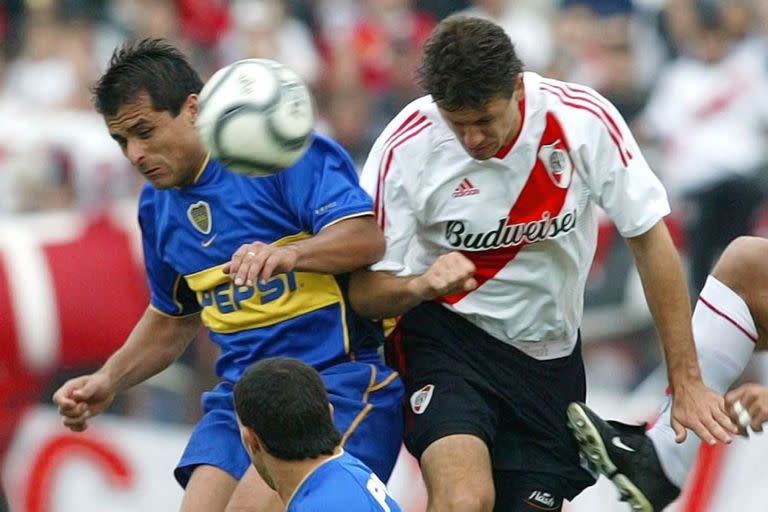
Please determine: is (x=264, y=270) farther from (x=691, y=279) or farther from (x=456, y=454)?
(x=691, y=279)

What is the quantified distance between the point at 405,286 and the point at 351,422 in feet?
1.88

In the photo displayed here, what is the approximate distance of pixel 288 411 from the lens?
5070mm

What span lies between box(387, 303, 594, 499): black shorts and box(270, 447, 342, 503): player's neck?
1.06 m

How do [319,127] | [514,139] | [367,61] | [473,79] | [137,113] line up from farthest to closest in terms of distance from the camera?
[367,61]
[319,127]
[514,139]
[137,113]
[473,79]

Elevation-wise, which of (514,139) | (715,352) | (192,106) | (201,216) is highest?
(192,106)

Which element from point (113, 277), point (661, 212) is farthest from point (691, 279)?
point (661, 212)

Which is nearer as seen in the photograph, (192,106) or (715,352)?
(192,106)

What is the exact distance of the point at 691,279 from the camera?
1077 cm

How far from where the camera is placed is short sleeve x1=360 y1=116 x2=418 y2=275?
19.7 ft

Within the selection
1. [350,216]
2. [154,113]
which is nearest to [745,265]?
[350,216]

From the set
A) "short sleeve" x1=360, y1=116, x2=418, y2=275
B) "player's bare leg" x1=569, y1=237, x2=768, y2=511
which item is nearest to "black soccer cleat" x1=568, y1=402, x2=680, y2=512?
"player's bare leg" x1=569, y1=237, x2=768, y2=511

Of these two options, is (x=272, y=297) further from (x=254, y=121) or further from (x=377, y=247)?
(x=254, y=121)

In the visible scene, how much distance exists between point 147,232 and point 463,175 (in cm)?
124

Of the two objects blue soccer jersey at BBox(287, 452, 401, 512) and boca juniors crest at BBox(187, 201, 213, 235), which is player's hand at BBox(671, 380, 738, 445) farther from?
boca juniors crest at BBox(187, 201, 213, 235)
